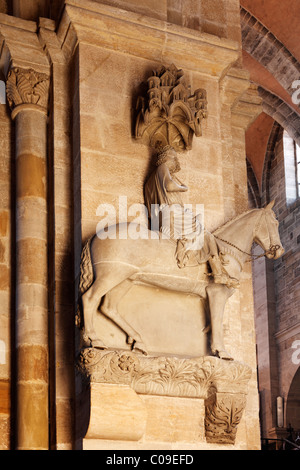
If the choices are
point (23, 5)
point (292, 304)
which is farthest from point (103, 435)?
point (292, 304)

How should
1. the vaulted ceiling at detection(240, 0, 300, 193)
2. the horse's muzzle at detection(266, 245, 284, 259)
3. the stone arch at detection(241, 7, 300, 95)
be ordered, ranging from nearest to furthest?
the horse's muzzle at detection(266, 245, 284, 259)
the vaulted ceiling at detection(240, 0, 300, 193)
the stone arch at detection(241, 7, 300, 95)

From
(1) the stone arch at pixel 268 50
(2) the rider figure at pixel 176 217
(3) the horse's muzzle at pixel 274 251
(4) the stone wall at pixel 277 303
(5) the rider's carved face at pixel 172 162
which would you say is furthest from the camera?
(4) the stone wall at pixel 277 303

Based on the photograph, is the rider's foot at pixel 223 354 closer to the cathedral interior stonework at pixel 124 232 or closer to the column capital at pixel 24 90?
the cathedral interior stonework at pixel 124 232

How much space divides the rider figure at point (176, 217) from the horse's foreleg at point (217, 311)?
103 millimetres

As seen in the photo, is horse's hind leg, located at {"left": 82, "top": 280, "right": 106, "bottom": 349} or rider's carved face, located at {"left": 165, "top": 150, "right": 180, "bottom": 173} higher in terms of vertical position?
rider's carved face, located at {"left": 165, "top": 150, "right": 180, "bottom": 173}

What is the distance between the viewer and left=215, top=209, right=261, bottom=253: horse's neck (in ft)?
23.9

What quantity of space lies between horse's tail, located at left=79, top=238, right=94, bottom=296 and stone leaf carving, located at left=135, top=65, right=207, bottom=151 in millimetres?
1318

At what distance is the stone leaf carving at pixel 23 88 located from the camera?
25.2 ft

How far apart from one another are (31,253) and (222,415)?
207 centimetres

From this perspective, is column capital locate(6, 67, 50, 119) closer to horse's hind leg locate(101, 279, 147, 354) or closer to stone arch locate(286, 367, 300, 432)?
horse's hind leg locate(101, 279, 147, 354)

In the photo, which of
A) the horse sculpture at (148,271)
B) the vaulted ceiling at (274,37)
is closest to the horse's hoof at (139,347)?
the horse sculpture at (148,271)

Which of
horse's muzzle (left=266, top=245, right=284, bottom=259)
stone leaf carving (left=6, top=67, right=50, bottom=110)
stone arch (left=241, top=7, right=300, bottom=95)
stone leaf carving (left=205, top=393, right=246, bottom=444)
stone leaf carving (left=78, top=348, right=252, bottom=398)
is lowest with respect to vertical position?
stone leaf carving (left=205, top=393, right=246, bottom=444)

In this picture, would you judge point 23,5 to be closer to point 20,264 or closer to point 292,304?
point 20,264

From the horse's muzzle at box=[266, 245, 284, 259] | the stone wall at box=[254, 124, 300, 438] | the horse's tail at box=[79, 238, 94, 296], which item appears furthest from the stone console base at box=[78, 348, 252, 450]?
the stone wall at box=[254, 124, 300, 438]
